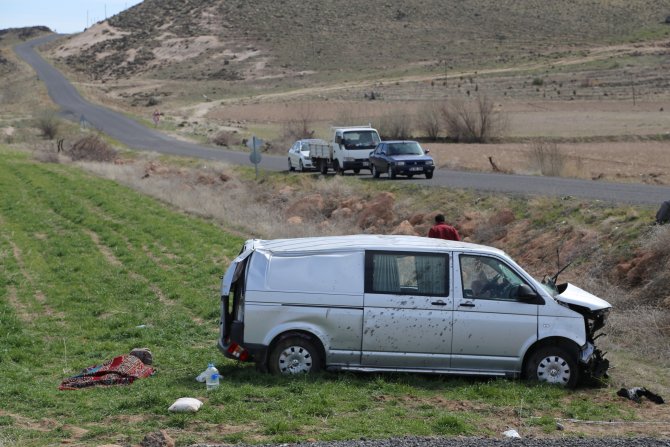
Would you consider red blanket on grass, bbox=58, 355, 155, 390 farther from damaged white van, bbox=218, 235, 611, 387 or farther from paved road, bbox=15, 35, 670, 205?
paved road, bbox=15, 35, 670, 205

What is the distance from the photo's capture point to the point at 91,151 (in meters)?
53.7

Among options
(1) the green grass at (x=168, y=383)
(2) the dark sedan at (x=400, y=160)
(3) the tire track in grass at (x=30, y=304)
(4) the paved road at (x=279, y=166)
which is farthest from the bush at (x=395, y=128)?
(3) the tire track in grass at (x=30, y=304)

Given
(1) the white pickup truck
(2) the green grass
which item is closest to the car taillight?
(2) the green grass

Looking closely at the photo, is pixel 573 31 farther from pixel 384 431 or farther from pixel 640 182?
pixel 384 431

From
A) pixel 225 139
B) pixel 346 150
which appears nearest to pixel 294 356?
pixel 346 150

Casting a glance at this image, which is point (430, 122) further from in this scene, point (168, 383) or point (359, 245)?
point (168, 383)

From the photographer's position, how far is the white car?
137 ft

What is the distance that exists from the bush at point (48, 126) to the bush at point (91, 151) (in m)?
13.0

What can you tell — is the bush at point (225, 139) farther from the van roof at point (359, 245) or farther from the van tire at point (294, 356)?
the van tire at point (294, 356)

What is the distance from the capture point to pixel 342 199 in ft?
110

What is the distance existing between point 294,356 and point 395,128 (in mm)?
50234

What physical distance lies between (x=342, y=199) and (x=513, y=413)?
23.6m

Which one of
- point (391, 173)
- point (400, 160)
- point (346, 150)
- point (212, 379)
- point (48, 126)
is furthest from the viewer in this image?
point (48, 126)

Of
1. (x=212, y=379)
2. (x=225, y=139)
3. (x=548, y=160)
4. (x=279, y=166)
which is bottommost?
(x=212, y=379)
